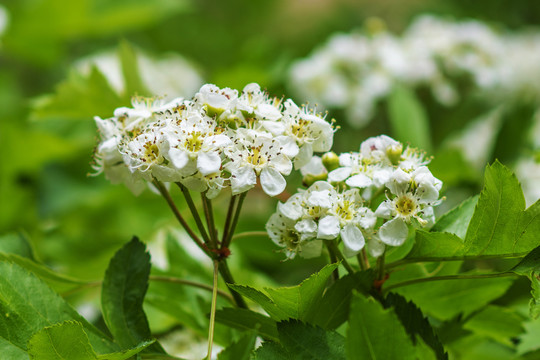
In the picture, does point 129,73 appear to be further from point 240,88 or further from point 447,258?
point 447,258

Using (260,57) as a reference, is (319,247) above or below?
below

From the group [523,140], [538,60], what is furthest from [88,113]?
[538,60]

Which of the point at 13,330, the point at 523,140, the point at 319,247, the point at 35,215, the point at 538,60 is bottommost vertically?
the point at 13,330

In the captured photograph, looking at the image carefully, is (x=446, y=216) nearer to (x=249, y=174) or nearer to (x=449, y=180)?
(x=249, y=174)

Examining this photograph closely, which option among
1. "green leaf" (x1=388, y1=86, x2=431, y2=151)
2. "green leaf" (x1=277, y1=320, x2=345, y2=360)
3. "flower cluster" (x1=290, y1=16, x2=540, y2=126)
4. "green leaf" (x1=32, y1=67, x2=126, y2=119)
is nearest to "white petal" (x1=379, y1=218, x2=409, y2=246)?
"green leaf" (x1=277, y1=320, x2=345, y2=360)

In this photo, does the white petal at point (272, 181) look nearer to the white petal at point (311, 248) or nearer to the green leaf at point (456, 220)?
the white petal at point (311, 248)

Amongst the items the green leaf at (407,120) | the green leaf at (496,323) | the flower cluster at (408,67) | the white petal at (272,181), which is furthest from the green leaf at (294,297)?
the flower cluster at (408,67)

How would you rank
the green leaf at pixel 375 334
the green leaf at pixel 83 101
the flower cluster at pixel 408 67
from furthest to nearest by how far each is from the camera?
the flower cluster at pixel 408 67 → the green leaf at pixel 83 101 → the green leaf at pixel 375 334
